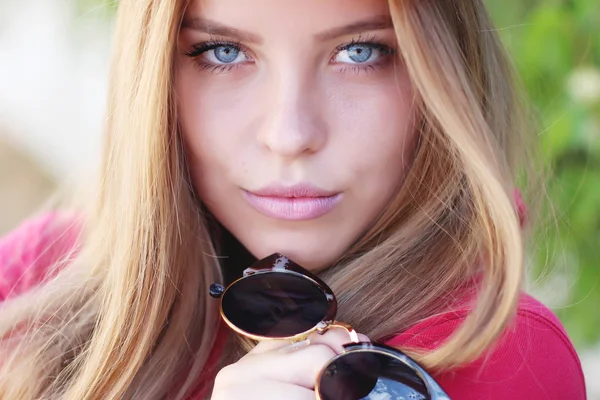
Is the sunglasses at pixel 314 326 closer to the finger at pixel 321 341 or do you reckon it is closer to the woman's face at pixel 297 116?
the finger at pixel 321 341

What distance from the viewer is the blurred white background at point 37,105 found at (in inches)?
164

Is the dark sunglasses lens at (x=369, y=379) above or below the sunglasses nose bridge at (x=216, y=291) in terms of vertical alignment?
below

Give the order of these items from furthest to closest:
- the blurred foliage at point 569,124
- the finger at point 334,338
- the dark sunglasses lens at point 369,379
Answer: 1. the blurred foliage at point 569,124
2. the finger at point 334,338
3. the dark sunglasses lens at point 369,379

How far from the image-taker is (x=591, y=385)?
283 cm

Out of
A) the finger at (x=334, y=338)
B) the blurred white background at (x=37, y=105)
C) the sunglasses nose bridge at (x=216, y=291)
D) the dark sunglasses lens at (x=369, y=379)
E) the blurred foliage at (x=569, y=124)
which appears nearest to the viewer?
the dark sunglasses lens at (x=369, y=379)

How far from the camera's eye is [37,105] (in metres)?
4.55

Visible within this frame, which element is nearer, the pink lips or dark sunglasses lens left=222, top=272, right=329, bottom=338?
dark sunglasses lens left=222, top=272, right=329, bottom=338

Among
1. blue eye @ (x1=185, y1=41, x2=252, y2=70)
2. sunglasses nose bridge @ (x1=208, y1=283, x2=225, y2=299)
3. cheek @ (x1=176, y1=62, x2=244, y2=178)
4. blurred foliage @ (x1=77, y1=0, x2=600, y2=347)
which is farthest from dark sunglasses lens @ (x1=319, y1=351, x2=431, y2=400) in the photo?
blurred foliage @ (x1=77, y1=0, x2=600, y2=347)

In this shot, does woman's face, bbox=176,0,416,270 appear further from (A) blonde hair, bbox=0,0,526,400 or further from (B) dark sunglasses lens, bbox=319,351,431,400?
(B) dark sunglasses lens, bbox=319,351,431,400

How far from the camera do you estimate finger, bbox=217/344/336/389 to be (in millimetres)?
1243

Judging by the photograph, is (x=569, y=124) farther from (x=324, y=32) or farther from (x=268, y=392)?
(x=268, y=392)

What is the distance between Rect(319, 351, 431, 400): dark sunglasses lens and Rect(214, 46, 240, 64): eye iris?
55cm

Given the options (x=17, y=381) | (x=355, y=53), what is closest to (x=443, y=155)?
(x=355, y=53)

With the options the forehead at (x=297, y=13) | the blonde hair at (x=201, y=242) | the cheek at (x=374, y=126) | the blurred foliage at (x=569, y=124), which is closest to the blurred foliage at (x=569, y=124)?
the blurred foliage at (x=569, y=124)
